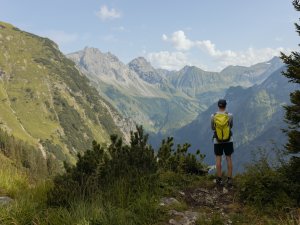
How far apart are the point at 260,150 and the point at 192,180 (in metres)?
2.23

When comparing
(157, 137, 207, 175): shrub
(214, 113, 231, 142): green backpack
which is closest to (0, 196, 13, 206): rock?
(157, 137, 207, 175): shrub

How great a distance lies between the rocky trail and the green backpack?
1.52 metres

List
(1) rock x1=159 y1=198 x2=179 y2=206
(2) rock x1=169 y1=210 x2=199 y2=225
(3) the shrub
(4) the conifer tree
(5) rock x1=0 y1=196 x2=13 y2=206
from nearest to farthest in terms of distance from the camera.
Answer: (2) rock x1=169 y1=210 x2=199 y2=225, (5) rock x1=0 y1=196 x2=13 y2=206, (1) rock x1=159 y1=198 x2=179 y2=206, (4) the conifer tree, (3) the shrub

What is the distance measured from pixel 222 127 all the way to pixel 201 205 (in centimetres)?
296

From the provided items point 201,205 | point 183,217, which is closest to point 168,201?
point 201,205

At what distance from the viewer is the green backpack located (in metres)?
11.7

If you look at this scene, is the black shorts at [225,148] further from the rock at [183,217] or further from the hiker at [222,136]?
the rock at [183,217]

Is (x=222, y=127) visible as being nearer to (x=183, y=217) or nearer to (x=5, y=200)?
(x=183, y=217)

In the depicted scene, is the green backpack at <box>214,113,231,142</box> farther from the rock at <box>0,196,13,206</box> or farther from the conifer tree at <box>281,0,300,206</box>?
the rock at <box>0,196,13,206</box>

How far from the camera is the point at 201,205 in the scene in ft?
31.5

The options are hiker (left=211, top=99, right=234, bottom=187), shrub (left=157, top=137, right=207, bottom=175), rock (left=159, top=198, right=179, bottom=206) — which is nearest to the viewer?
rock (left=159, top=198, right=179, bottom=206)

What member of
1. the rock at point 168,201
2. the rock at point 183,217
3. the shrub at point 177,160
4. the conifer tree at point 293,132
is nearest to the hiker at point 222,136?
the shrub at point 177,160

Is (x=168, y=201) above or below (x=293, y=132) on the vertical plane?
below

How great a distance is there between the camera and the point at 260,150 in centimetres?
1127
